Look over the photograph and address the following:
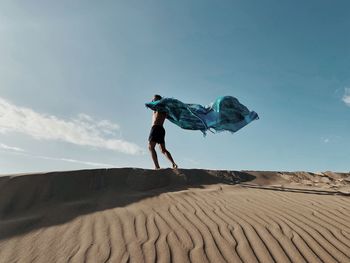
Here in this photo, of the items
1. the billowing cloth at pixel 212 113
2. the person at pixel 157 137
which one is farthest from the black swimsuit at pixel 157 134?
the billowing cloth at pixel 212 113

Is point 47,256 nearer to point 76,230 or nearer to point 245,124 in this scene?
point 76,230

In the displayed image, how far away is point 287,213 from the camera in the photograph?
555 centimetres

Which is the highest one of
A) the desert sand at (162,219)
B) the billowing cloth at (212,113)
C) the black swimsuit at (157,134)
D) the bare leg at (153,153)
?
the billowing cloth at (212,113)

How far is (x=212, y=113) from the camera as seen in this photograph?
29.9 ft

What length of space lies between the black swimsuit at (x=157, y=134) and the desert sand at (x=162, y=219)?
1.38m

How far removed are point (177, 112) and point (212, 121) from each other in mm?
903

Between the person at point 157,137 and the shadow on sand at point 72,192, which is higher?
the person at point 157,137

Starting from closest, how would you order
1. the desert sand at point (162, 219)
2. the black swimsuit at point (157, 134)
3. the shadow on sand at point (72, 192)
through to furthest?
the desert sand at point (162, 219) → the shadow on sand at point (72, 192) → the black swimsuit at point (157, 134)

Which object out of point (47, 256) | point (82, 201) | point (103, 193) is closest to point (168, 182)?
point (103, 193)

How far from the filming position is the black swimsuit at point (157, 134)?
911 cm

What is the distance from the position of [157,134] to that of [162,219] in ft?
13.9

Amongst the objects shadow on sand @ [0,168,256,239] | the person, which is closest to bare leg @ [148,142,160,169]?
the person

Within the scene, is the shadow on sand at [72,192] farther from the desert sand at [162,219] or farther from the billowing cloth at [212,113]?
the billowing cloth at [212,113]

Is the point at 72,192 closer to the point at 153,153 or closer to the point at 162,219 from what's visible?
the point at 162,219
